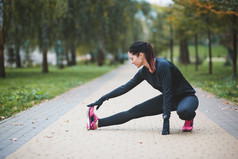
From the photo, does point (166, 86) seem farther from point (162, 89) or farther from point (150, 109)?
point (150, 109)

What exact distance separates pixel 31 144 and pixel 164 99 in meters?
2.17

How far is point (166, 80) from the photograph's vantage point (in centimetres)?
491

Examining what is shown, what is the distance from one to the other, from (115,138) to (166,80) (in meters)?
→ 1.23

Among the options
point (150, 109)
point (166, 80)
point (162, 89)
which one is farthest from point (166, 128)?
point (166, 80)

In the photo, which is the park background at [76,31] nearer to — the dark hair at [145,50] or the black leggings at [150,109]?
the black leggings at [150,109]

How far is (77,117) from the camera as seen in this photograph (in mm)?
6988

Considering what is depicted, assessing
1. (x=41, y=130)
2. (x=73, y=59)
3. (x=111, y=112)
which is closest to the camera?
(x=41, y=130)

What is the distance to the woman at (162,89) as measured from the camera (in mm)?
4930

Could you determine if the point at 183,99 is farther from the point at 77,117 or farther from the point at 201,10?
the point at 201,10

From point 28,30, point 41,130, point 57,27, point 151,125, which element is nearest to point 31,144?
point 41,130

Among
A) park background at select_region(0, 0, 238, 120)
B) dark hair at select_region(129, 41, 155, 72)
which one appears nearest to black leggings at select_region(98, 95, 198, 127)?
dark hair at select_region(129, 41, 155, 72)

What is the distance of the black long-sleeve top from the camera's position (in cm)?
493

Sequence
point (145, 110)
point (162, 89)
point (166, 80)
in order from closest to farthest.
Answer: point (166, 80), point (162, 89), point (145, 110)

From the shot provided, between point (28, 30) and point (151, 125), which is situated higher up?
point (28, 30)
